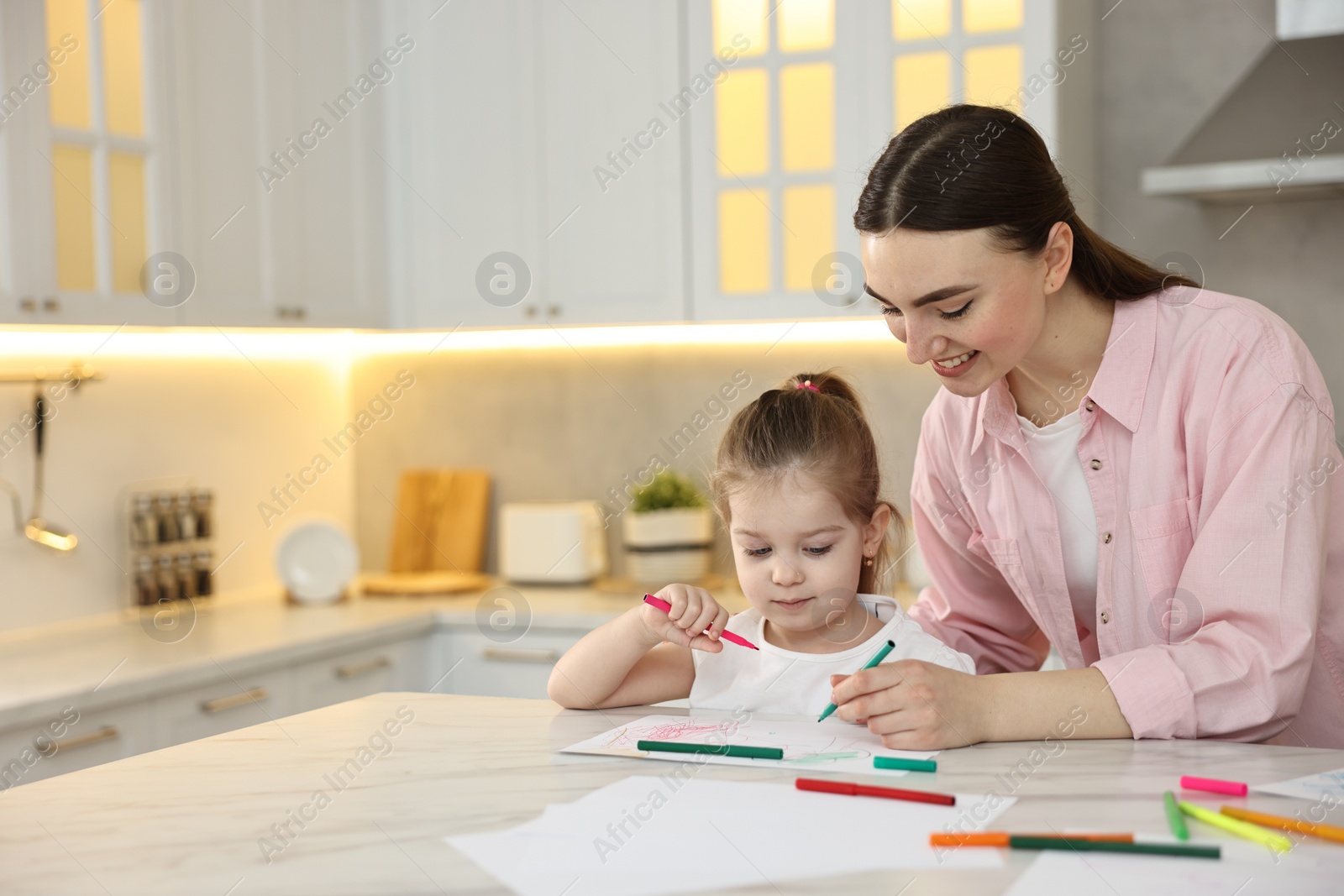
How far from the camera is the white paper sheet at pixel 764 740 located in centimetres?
111

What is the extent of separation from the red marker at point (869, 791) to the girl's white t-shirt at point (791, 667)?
1.22 feet

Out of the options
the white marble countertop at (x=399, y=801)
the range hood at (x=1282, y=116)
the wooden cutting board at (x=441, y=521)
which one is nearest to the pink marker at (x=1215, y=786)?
the white marble countertop at (x=399, y=801)

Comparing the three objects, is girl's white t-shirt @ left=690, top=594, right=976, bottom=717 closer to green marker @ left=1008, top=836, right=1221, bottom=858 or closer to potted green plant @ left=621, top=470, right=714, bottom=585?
green marker @ left=1008, top=836, right=1221, bottom=858

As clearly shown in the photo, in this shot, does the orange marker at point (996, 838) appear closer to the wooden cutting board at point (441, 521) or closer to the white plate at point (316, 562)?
the white plate at point (316, 562)

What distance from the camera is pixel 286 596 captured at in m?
3.10

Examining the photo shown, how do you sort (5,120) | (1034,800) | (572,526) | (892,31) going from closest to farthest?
(1034,800)
(5,120)
(892,31)
(572,526)

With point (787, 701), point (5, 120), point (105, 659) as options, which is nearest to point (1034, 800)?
point (787, 701)

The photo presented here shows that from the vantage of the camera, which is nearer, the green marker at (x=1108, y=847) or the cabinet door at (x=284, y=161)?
the green marker at (x=1108, y=847)

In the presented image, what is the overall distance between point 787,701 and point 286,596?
6.49 feet

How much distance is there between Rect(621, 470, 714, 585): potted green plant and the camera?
304 cm

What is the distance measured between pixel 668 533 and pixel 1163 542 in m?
1.75

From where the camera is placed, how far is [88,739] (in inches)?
85.6

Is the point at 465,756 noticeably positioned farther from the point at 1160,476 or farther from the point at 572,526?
the point at 572,526

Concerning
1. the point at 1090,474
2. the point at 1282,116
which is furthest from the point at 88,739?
the point at 1282,116
